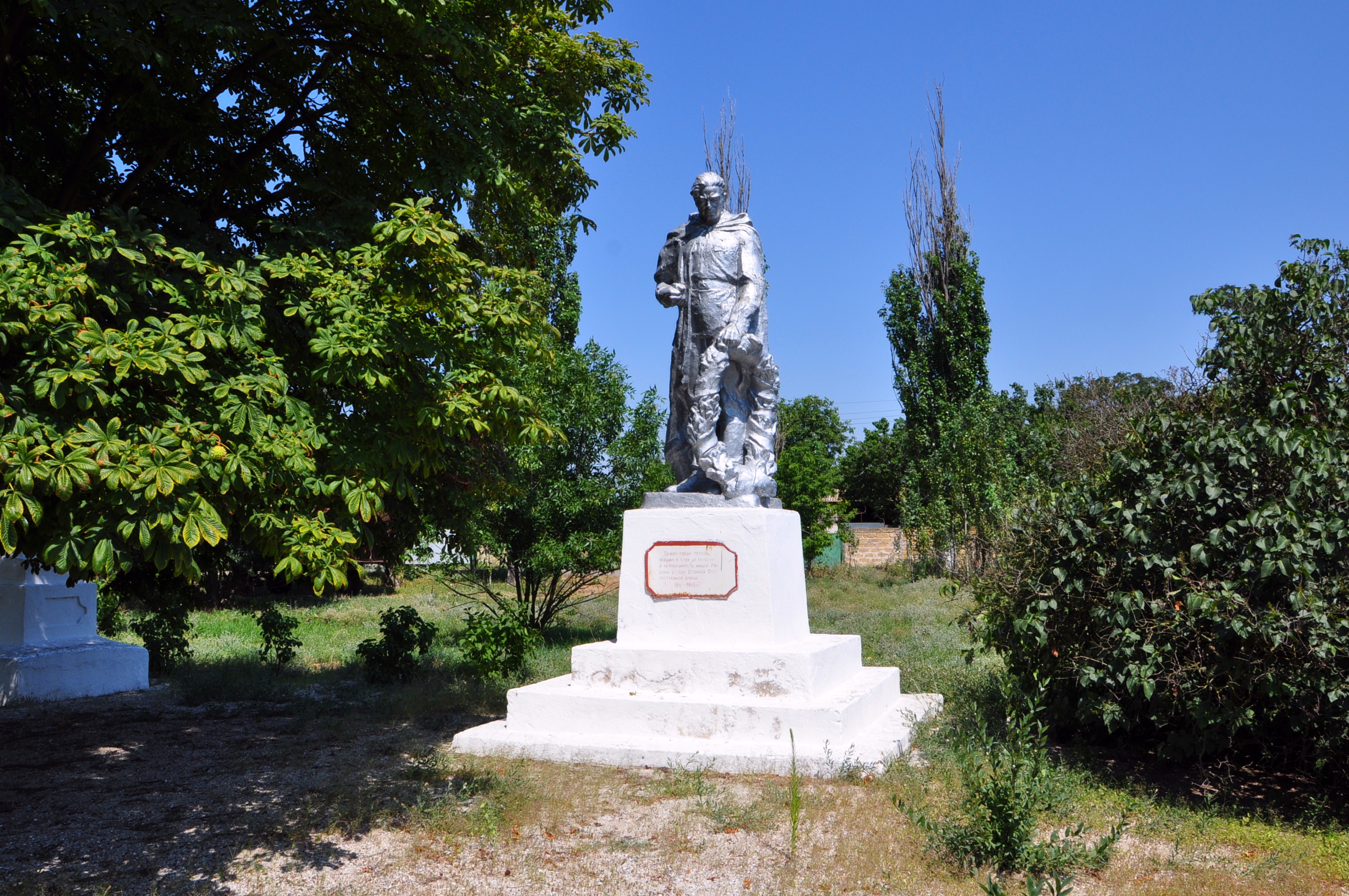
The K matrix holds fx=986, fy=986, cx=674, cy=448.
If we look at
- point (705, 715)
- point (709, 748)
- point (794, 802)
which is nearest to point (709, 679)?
point (705, 715)

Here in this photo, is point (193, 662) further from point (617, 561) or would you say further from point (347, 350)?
point (347, 350)

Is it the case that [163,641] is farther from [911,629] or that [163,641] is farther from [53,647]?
[911,629]

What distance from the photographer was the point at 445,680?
9.35m

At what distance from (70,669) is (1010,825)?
27.2ft

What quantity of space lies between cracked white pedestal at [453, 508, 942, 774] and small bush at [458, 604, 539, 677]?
2441mm

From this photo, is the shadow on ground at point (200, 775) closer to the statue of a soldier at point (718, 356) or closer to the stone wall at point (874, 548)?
the statue of a soldier at point (718, 356)

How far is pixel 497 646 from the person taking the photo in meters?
8.92

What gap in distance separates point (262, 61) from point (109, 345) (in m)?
2.94

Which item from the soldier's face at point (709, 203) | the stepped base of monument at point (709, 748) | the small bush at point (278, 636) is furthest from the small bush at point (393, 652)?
the soldier's face at point (709, 203)

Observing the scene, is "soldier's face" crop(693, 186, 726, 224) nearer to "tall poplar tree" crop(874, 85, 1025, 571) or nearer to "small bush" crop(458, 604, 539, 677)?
"small bush" crop(458, 604, 539, 677)

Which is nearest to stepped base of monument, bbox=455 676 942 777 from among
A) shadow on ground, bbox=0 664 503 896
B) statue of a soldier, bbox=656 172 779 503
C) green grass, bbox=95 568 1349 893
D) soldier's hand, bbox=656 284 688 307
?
green grass, bbox=95 568 1349 893

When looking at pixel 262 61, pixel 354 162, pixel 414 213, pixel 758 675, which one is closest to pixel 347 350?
pixel 414 213

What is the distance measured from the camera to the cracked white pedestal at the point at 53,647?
846 cm

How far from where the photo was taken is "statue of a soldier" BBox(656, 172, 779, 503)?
686 centimetres
